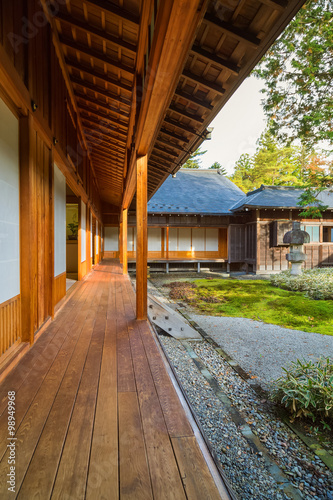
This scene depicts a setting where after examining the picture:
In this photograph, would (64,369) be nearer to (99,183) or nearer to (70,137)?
(70,137)

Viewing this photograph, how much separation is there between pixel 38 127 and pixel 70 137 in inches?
86.6

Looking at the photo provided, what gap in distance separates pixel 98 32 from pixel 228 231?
12.0m

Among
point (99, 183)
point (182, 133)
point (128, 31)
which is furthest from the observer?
point (99, 183)

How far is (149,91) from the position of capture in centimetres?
208

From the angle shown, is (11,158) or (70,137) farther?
(70,137)

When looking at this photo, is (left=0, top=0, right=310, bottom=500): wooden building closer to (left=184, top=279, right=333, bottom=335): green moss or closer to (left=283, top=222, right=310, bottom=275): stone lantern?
(left=184, top=279, right=333, bottom=335): green moss

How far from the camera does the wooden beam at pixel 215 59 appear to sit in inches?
84.6

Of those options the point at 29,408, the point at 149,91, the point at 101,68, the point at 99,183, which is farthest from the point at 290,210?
the point at 29,408

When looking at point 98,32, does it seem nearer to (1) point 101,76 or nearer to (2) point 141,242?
(1) point 101,76

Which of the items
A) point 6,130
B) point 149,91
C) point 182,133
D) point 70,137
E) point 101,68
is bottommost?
point 6,130

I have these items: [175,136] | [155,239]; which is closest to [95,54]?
[175,136]

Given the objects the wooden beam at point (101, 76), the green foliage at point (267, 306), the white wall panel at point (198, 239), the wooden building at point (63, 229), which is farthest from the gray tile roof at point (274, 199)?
the wooden beam at point (101, 76)

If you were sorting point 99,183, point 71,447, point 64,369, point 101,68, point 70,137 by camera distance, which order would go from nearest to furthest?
point 71,447 → point 64,369 → point 101,68 → point 70,137 → point 99,183

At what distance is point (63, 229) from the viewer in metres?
4.39
